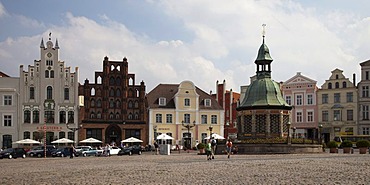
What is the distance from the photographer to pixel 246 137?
53.9 m

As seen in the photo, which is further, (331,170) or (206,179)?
(331,170)

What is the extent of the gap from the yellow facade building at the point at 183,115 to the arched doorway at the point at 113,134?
14.1ft

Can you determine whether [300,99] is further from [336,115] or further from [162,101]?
[162,101]

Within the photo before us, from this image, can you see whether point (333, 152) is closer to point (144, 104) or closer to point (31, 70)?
point (144, 104)

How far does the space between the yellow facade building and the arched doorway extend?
4.30 metres

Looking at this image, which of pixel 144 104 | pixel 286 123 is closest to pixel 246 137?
pixel 286 123

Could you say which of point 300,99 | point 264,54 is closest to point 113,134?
point 300,99

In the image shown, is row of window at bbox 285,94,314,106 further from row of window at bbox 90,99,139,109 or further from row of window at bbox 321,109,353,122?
row of window at bbox 90,99,139,109

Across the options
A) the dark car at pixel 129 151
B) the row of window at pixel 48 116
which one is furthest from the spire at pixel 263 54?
the row of window at pixel 48 116

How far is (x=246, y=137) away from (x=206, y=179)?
33302 mm

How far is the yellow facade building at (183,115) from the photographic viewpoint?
3142 inches

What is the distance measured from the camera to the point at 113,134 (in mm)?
77688

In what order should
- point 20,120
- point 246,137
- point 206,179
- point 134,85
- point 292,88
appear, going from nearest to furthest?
1. point 206,179
2. point 246,137
3. point 20,120
4. point 134,85
5. point 292,88

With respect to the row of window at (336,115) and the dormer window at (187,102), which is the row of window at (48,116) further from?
the row of window at (336,115)
